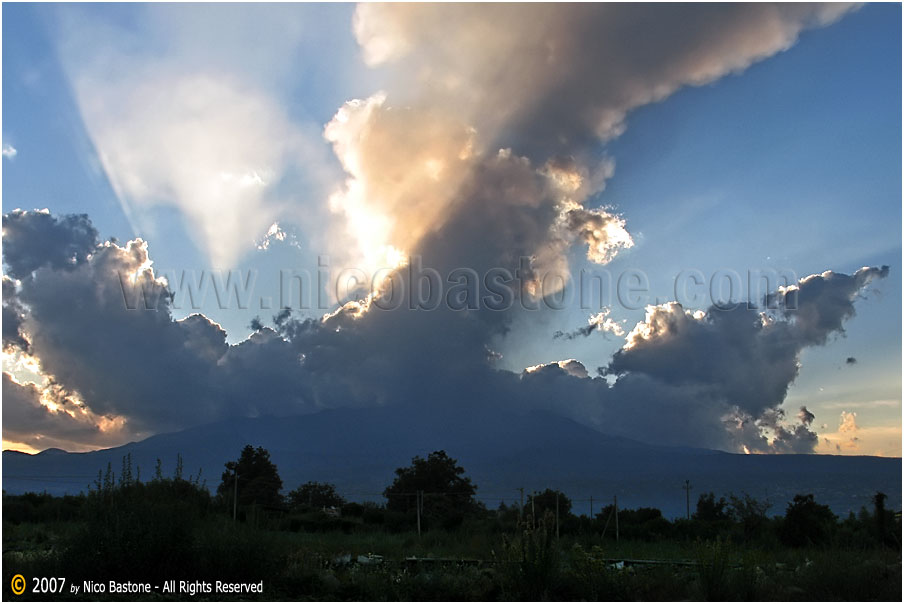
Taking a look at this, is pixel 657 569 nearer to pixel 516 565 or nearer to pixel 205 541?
pixel 516 565

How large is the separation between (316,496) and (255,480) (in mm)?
5329

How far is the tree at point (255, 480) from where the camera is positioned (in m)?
44.9

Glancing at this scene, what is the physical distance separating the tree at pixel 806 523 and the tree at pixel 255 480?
1054 inches

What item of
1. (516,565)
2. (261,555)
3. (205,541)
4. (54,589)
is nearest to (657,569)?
(516,565)

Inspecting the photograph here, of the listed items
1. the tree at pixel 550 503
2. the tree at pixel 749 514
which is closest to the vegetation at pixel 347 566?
the tree at pixel 749 514

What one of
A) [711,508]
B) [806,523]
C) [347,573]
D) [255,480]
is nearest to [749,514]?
[806,523]

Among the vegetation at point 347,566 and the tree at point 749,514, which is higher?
the vegetation at point 347,566

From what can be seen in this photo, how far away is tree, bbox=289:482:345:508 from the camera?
47625mm

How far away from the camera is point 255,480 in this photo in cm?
4444

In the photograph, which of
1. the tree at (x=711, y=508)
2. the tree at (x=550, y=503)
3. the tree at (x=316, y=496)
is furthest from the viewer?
the tree at (x=316, y=496)

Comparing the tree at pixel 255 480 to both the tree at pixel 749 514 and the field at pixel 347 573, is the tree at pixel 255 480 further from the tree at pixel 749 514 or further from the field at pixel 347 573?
the field at pixel 347 573

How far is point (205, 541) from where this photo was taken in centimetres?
1222

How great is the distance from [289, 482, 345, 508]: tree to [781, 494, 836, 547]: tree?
28.2 metres

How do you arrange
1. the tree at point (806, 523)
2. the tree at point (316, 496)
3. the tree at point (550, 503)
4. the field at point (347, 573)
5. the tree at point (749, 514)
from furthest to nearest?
the tree at point (316, 496), the tree at point (550, 503), the tree at point (749, 514), the tree at point (806, 523), the field at point (347, 573)
